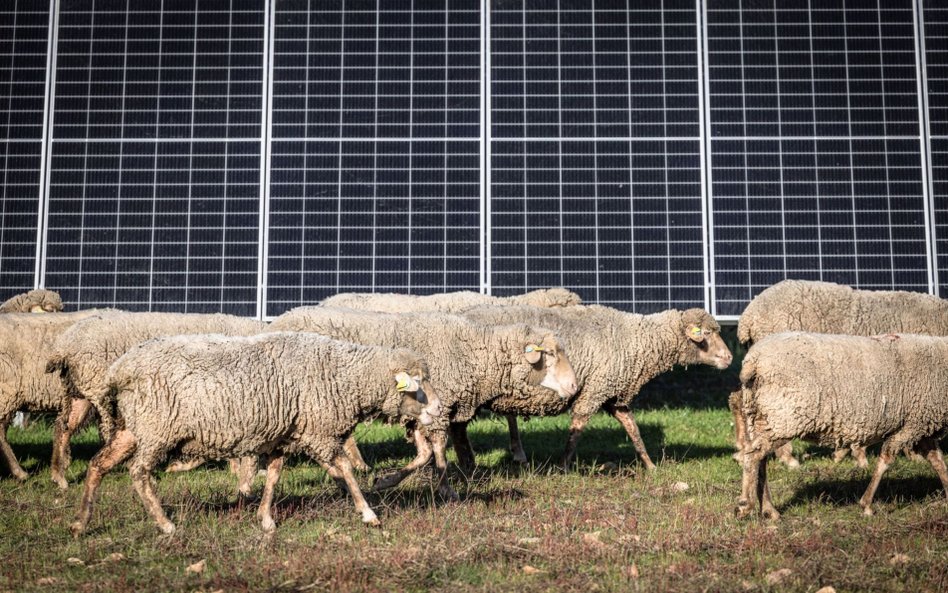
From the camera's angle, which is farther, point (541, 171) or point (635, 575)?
point (541, 171)

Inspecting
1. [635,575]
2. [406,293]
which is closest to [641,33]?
[406,293]

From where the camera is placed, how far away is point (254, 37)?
17.3m

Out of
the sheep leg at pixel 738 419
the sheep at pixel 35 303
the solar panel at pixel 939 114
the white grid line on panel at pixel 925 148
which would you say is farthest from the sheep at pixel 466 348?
the solar panel at pixel 939 114

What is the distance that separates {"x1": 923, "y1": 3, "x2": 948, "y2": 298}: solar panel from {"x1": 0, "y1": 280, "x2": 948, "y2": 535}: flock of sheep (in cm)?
227

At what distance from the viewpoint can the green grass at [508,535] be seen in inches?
310

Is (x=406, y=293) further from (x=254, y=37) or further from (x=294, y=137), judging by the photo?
(x=254, y=37)

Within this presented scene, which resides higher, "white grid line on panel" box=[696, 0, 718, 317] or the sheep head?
"white grid line on panel" box=[696, 0, 718, 317]

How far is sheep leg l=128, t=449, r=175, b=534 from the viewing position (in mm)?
9234

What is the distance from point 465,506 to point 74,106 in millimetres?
10569

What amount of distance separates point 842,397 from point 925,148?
8.27 metres

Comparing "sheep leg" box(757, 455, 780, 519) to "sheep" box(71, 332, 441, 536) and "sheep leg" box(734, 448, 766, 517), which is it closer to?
"sheep leg" box(734, 448, 766, 517)

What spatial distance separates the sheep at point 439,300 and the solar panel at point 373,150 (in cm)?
60

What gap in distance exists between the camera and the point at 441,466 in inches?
436

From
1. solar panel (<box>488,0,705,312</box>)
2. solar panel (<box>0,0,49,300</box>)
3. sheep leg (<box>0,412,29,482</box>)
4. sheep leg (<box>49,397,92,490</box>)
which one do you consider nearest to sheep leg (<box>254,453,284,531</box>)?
sheep leg (<box>49,397,92,490</box>)
